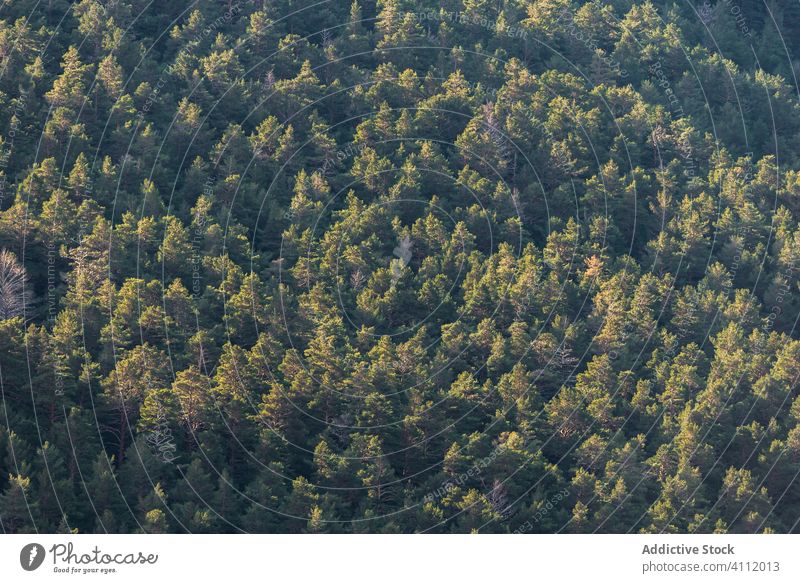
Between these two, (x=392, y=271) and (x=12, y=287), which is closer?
(x=12, y=287)

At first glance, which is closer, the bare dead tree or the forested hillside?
the forested hillside

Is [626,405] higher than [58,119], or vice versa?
[58,119]

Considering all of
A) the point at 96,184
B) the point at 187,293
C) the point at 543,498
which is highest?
the point at 96,184

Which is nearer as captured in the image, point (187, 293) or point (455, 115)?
point (187, 293)

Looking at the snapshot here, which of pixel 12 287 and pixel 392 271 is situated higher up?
pixel 12 287

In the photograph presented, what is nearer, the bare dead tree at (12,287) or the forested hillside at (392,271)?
the forested hillside at (392,271)

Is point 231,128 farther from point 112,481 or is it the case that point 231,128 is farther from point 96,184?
point 112,481

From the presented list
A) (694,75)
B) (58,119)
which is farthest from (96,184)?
(694,75)

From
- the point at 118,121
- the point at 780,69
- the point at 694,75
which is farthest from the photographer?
the point at 780,69
